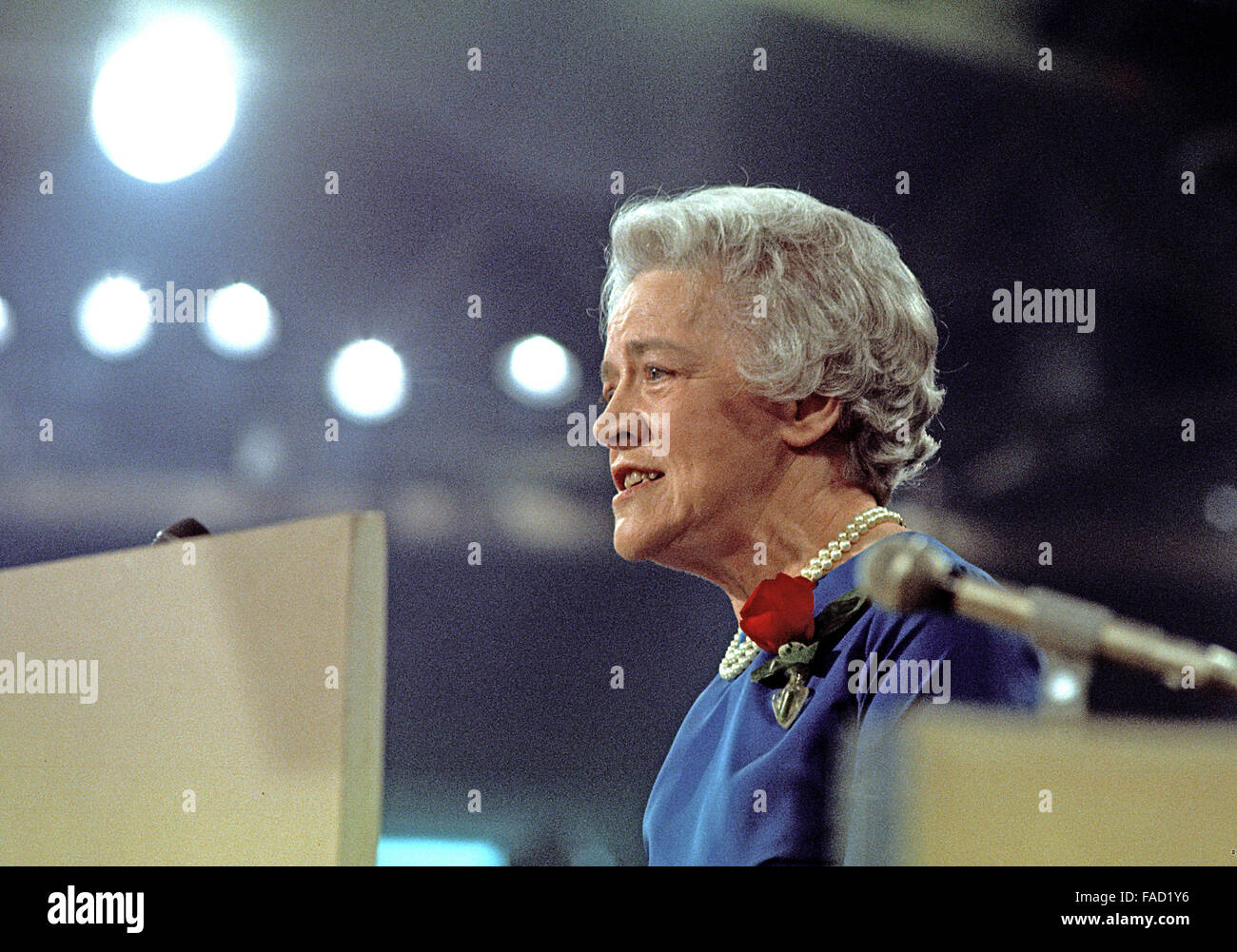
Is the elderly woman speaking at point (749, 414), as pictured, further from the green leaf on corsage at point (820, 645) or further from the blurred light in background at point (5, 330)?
the blurred light in background at point (5, 330)

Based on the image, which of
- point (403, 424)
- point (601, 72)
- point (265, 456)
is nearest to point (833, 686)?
point (403, 424)

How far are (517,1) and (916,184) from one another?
715mm

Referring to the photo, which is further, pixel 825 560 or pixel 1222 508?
pixel 1222 508

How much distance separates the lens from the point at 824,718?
1475 mm

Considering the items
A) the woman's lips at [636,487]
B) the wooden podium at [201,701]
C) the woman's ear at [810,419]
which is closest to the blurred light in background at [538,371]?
the woman's lips at [636,487]

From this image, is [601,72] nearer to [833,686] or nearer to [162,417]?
[162,417]

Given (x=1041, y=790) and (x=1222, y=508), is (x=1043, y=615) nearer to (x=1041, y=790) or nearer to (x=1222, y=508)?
(x=1041, y=790)

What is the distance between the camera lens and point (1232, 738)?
1.62m

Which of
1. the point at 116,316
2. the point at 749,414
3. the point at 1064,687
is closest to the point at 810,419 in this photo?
the point at 749,414

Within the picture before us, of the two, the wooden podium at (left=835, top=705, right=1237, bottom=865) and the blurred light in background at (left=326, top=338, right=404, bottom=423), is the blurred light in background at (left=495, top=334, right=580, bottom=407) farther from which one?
the wooden podium at (left=835, top=705, right=1237, bottom=865)

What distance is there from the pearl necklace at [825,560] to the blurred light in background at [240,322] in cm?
86

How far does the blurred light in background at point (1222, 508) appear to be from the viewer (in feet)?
6.08

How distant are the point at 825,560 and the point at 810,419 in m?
0.22
